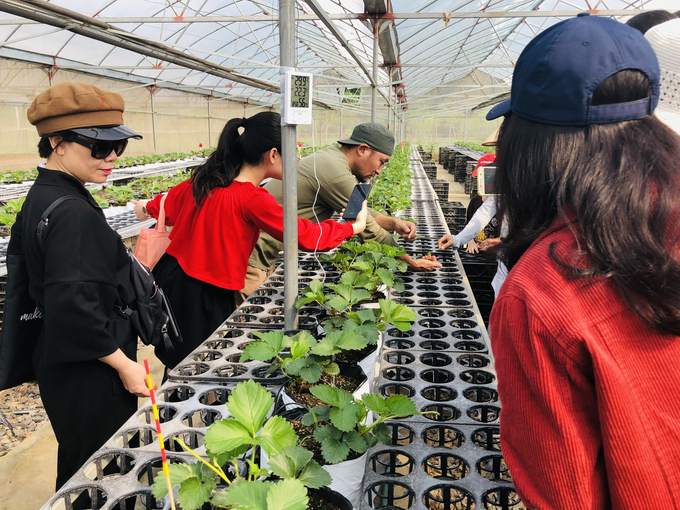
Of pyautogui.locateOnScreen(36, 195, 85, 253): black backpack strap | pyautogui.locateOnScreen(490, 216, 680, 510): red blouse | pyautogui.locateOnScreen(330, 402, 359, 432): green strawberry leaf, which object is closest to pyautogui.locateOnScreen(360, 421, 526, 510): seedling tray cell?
pyautogui.locateOnScreen(330, 402, 359, 432): green strawberry leaf

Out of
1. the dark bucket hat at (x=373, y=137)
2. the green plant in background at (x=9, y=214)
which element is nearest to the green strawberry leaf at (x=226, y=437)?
the dark bucket hat at (x=373, y=137)

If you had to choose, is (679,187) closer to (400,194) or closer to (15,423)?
(15,423)

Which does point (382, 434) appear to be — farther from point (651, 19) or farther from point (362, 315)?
point (651, 19)

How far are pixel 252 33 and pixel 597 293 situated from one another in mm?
13239

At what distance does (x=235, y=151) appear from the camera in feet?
6.82

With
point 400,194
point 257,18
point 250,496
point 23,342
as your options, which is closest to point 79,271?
point 23,342

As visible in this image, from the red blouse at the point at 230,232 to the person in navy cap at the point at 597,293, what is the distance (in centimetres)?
133

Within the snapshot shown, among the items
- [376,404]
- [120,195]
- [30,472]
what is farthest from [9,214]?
[376,404]

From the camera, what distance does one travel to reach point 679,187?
25.2 inches

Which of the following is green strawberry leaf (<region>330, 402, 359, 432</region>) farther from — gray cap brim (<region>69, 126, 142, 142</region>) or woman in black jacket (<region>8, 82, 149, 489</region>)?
gray cap brim (<region>69, 126, 142, 142</region>)

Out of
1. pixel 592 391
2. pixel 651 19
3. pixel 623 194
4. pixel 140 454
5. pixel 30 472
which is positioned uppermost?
pixel 651 19

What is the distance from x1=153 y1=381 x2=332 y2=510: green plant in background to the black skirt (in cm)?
115

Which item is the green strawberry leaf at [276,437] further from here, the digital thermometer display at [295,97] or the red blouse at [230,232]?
the red blouse at [230,232]

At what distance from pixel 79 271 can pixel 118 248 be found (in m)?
0.17
